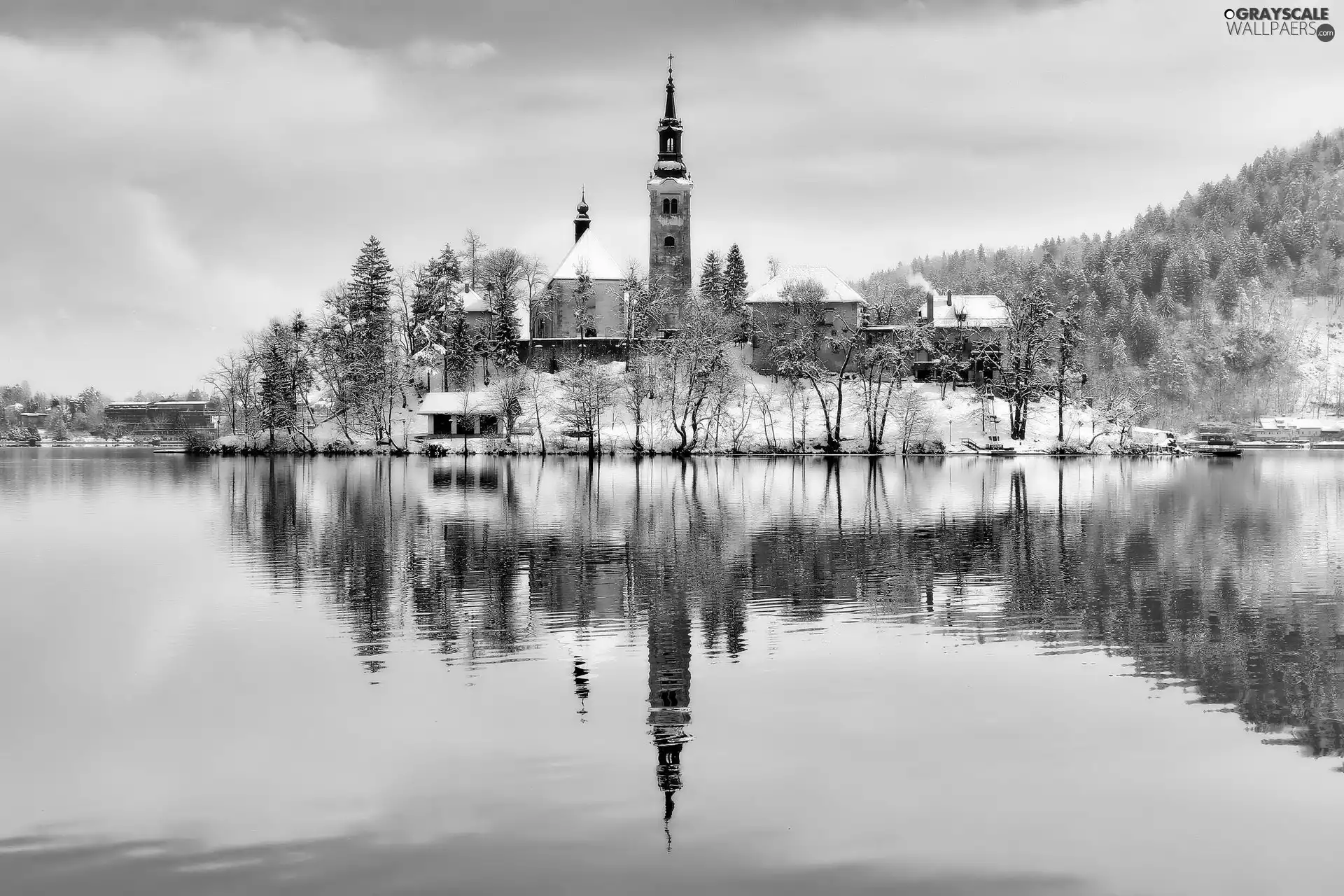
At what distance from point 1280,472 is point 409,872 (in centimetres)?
8093

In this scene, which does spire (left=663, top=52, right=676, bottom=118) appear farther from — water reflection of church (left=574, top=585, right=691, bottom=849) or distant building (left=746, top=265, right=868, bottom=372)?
water reflection of church (left=574, top=585, right=691, bottom=849)

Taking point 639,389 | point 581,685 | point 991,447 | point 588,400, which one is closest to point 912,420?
point 991,447

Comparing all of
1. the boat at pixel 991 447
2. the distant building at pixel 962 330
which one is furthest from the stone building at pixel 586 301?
the boat at pixel 991 447

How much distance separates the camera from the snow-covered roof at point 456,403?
3949 inches

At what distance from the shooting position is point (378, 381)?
102 m

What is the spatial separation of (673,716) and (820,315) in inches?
3760

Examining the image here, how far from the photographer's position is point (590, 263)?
11719 cm

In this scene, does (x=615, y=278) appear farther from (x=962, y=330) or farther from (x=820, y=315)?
(x=962, y=330)

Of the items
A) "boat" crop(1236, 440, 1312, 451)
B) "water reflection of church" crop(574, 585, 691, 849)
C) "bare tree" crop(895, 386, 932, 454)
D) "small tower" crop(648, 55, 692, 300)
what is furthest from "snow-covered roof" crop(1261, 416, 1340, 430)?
"water reflection of church" crop(574, 585, 691, 849)

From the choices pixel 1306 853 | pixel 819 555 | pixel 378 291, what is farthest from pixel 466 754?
pixel 378 291

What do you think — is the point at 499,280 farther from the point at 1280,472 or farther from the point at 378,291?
the point at 1280,472

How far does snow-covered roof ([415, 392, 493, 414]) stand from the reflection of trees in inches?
1746

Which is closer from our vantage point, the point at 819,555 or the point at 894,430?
the point at 819,555

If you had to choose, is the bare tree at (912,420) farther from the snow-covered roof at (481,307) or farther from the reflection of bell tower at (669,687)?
the reflection of bell tower at (669,687)
